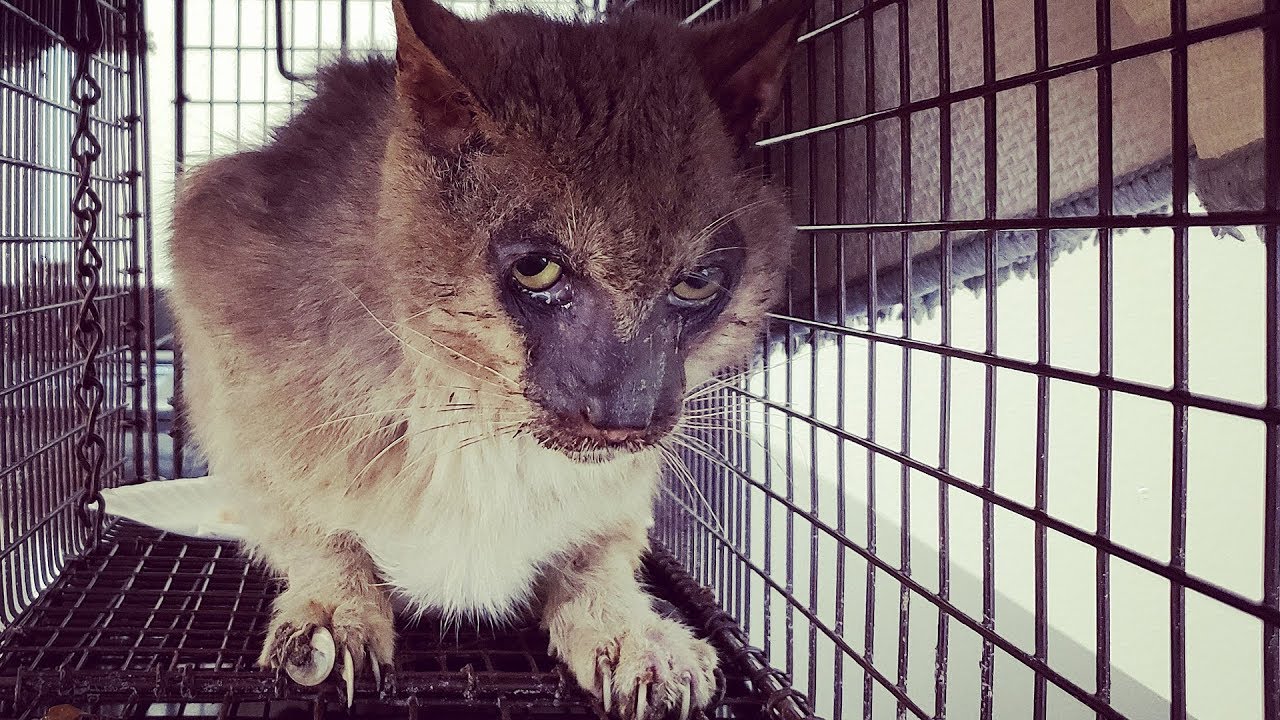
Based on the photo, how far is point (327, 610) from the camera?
1.10m

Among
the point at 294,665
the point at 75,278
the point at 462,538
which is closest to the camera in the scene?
the point at 294,665

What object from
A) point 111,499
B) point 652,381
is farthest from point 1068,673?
point 111,499

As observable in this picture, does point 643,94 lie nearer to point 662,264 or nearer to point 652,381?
point 662,264

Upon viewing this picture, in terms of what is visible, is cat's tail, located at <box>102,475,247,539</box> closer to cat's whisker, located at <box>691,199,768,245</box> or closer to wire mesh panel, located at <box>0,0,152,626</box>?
wire mesh panel, located at <box>0,0,152,626</box>

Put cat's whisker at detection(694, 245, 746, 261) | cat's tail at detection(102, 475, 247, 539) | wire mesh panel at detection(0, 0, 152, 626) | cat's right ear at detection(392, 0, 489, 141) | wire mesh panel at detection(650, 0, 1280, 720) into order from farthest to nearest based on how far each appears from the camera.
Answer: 1. cat's tail at detection(102, 475, 247, 539)
2. wire mesh panel at detection(0, 0, 152, 626)
3. cat's whisker at detection(694, 245, 746, 261)
4. cat's right ear at detection(392, 0, 489, 141)
5. wire mesh panel at detection(650, 0, 1280, 720)

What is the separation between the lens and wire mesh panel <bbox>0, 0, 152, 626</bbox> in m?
1.21

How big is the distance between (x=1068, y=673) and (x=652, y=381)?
523mm

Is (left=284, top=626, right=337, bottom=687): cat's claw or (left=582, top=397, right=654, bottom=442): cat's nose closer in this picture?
(left=582, top=397, right=654, bottom=442): cat's nose

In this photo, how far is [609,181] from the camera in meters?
0.87

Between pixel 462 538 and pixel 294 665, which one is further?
pixel 462 538

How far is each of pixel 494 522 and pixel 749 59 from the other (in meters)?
0.62

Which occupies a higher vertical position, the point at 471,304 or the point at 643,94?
the point at 643,94

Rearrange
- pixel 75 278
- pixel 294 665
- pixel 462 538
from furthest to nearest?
pixel 75 278, pixel 462 538, pixel 294 665

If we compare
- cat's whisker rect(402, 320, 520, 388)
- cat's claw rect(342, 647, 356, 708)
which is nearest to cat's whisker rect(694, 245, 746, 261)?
cat's whisker rect(402, 320, 520, 388)
